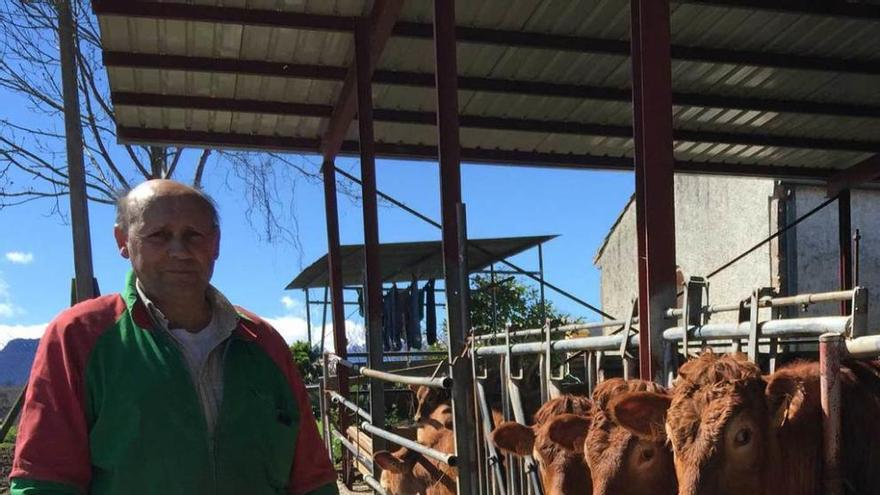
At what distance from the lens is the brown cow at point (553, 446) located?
430 centimetres

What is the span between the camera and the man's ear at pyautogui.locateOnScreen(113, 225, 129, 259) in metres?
2.21

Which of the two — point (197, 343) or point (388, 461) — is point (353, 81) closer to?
point (388, 461)

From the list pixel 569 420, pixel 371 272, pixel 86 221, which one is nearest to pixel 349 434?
pixel 371 272

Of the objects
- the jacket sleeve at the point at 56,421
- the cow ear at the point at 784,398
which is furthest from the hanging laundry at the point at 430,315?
the jacket sleeve at the point at 56,421

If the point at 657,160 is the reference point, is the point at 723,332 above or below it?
below

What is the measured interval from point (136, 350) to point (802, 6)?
705 cm

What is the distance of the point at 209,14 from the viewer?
757 cm

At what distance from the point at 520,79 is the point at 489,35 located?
126cm

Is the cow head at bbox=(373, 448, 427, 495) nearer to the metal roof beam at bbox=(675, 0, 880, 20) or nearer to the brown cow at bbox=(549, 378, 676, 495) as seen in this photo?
the brown cow at bbox=(549, 378, 676, 495)

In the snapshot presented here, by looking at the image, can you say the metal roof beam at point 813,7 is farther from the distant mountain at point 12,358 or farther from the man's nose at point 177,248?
the distant mountain at point 12,358

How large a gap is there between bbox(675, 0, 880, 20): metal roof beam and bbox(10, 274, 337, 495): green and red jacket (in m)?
6.32

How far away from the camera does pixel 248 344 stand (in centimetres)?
222

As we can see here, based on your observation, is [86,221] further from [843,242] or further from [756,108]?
[843,242]

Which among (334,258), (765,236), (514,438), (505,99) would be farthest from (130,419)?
(765,236)
